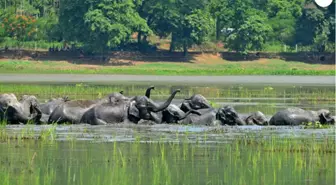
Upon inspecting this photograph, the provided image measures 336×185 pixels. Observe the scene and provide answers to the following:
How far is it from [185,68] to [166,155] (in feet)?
199

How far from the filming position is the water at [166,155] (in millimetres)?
15078

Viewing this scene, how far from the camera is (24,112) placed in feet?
79.7

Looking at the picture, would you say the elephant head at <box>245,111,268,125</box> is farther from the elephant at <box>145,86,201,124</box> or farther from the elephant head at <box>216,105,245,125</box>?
the elephant at <box>145,86,201,124</box>

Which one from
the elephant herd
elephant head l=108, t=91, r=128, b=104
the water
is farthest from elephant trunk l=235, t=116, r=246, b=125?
elephant head l=108, t=91, r=128, b=104

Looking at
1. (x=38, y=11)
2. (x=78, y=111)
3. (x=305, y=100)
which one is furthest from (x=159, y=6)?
(x=78, y=111)

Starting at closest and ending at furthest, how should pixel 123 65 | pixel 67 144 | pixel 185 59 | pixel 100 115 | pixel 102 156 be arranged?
pixel 102 156
pixel 67 144
pixel 100 115
pixel 123 65
pixel 185 59

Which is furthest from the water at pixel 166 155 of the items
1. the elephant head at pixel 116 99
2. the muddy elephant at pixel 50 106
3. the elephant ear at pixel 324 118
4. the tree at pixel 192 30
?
the tree at pixel 192 30

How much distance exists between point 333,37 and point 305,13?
5307 millimetres

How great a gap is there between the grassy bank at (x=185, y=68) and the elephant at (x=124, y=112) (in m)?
43.5

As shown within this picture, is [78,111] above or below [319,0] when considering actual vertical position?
below

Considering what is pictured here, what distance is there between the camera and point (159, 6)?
87.4 metres

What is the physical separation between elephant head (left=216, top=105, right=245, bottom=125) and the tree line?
57.1m

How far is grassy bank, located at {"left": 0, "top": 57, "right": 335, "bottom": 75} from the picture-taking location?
70875mm

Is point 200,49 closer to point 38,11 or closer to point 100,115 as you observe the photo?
point 38,11
